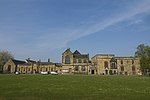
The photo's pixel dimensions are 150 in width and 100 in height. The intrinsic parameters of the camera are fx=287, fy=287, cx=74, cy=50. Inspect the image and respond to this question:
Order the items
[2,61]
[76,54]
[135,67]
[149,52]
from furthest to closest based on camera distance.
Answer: [2,61] < [76,54] < [135,67] < [149,52]

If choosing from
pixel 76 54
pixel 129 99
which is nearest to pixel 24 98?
pixel 129 99

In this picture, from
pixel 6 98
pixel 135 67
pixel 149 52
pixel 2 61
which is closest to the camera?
pixel 6 98

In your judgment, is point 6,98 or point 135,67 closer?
point 6,98

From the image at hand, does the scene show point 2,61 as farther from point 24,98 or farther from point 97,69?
point 24,98

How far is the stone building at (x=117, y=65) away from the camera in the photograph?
13175 cm

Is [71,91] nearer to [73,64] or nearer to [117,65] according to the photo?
[117,65]

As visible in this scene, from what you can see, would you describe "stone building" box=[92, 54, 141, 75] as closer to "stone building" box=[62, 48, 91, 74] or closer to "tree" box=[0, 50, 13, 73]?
"stone building" box=[62, 48, 91, 74]

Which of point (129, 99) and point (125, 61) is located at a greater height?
point (125, 61)

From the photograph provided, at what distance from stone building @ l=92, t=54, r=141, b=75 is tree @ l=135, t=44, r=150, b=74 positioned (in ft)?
43.9

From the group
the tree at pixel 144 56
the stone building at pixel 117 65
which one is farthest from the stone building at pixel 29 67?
the tree at pixel 144 56

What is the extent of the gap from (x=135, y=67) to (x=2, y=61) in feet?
231

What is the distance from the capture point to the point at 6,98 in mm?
17438

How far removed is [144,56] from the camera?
113438 mm

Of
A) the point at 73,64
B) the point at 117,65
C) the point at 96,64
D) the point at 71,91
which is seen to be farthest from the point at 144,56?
the point at 71,91
